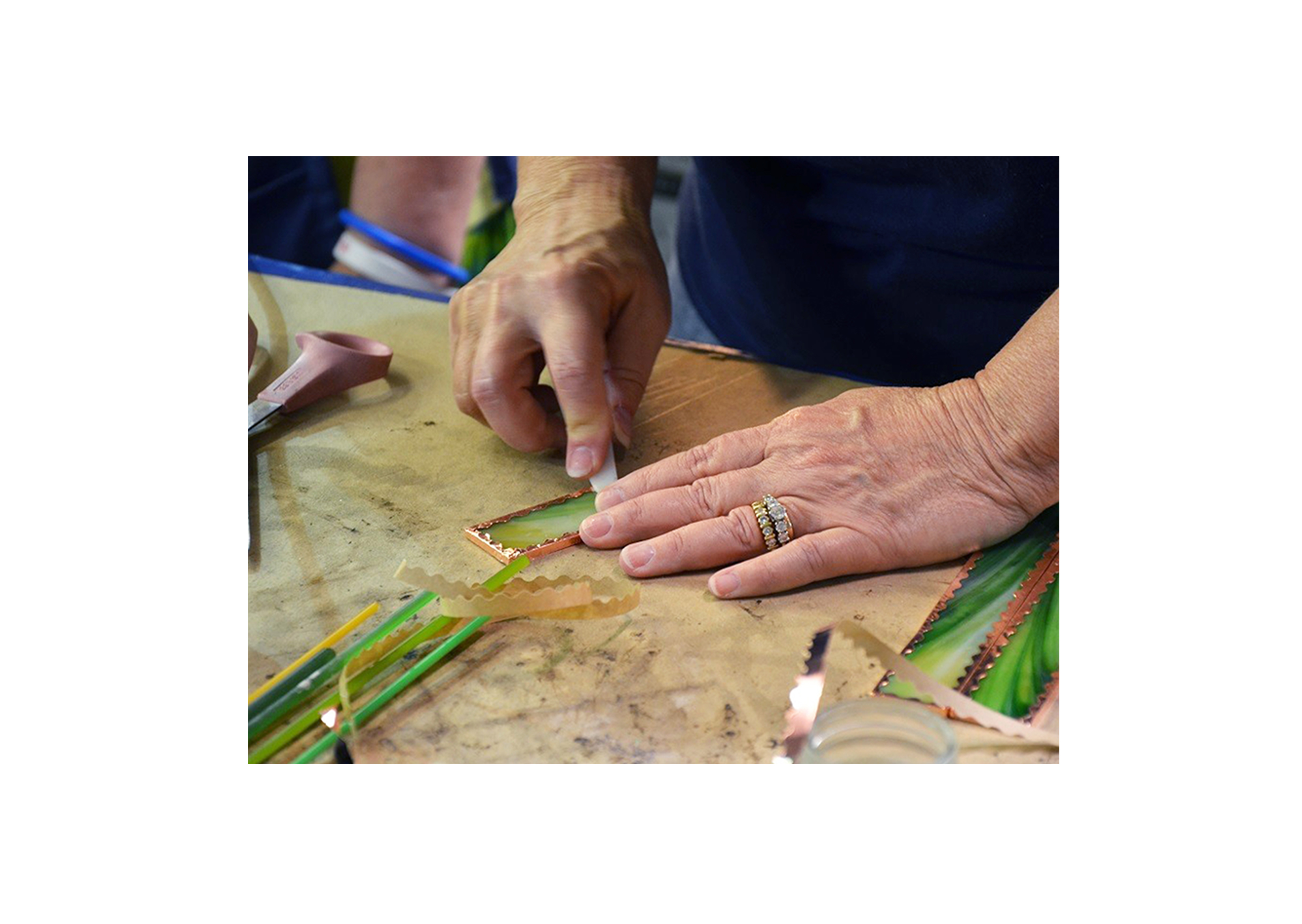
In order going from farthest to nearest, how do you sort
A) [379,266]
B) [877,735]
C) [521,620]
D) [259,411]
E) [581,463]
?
[379,266] → [259,411] → [581,463] → [521,620] → [877,735]

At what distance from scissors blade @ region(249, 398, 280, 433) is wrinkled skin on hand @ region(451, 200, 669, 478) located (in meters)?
0.22

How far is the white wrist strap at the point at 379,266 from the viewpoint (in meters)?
2.08

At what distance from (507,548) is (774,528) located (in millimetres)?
271

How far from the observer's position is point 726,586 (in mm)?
1046

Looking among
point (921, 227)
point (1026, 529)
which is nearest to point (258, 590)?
point (1026, 529)

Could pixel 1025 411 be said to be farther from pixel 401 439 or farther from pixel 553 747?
pixel 401 439

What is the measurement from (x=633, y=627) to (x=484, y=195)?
1.28 m

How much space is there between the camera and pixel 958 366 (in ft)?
4.49

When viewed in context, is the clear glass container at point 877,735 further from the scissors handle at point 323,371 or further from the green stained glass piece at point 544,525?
the scissors handle at point 323,371

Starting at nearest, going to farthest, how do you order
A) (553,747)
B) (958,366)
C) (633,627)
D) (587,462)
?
(553,747)
(633,627)
(587,462)
(958,366)

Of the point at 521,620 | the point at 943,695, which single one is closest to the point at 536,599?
the point at 521,620

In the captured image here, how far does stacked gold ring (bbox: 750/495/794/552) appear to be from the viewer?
1100mm

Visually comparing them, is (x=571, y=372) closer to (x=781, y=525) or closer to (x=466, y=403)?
(x=466, y=403)

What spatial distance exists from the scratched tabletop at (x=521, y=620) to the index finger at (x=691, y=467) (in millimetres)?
74
